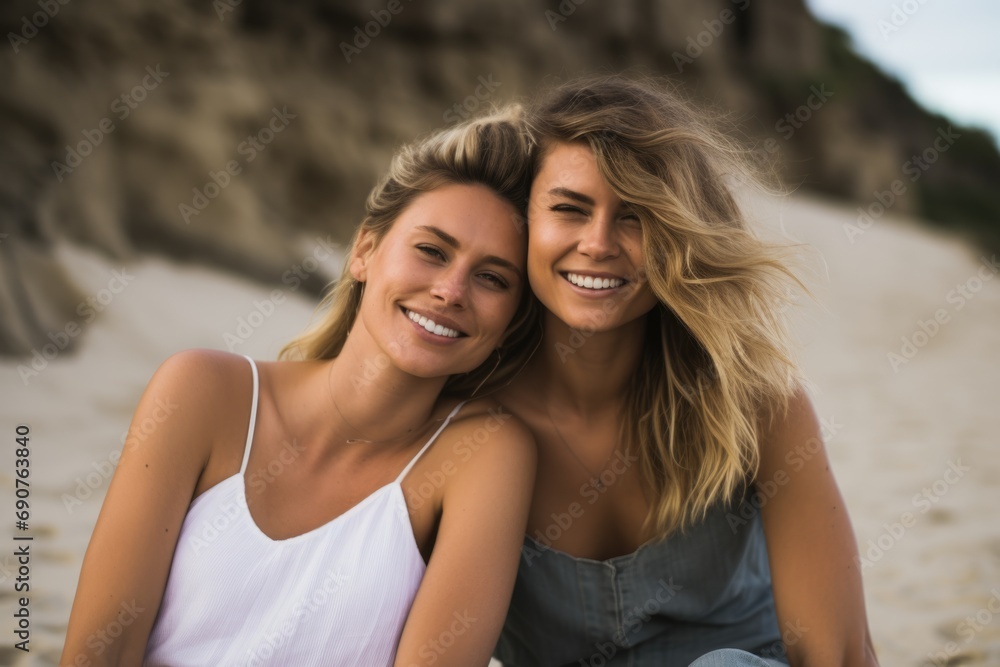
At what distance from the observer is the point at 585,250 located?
2473 millimetres

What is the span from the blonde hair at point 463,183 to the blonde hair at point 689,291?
0.10m

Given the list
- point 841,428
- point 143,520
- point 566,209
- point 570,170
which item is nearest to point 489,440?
point 566,209

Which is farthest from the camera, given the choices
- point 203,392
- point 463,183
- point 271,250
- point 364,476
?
point 271,250

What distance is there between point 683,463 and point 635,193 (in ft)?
2.74

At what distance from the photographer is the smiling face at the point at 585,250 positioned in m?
2.50

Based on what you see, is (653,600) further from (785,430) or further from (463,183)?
(463,183)

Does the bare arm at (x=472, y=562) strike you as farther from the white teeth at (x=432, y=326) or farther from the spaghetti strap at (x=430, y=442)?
the white teeth at (x=432, y=326)

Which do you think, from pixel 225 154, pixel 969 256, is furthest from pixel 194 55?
pixel 969 256

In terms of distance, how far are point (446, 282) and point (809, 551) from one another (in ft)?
4.26

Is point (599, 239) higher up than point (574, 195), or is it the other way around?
point (574, 195)

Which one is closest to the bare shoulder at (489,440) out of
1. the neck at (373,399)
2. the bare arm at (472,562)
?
the bare arm at (472,562)

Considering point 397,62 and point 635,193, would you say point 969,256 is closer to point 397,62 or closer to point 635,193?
point 397,62

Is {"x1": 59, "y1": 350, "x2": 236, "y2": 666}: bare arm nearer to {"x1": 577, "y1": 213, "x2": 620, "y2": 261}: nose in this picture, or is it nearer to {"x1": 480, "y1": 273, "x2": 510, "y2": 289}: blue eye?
{"x1": 480, "y1": 273, "x2": 510, "y2": 289}: blue eye

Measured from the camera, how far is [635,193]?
97.3 inches
